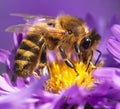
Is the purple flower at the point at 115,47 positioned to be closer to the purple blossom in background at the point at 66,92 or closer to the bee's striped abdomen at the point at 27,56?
the purple blossom in background at the point at 66,92

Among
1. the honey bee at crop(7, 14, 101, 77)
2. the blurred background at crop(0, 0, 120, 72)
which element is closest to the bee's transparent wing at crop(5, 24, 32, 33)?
the honey bee at crop(7, 14, 101, 77)

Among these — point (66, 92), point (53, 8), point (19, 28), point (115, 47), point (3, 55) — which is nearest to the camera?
point (66, 92)

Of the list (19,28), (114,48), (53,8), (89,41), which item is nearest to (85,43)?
(89,41)

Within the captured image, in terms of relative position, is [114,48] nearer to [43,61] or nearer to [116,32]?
[116,32]

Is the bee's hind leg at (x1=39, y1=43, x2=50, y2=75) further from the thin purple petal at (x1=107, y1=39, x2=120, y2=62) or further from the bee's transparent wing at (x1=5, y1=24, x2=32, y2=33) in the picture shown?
the thin purple petal at (x1=107, y1=39, x2=120, y2=62)

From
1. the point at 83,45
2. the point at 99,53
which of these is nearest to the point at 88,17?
the point at 99,53

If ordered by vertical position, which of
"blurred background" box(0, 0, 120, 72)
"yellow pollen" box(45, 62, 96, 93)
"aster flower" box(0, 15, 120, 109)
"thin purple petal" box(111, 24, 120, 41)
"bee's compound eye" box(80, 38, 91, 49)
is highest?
"thin purple petal" box(111, 24, 120, 41)

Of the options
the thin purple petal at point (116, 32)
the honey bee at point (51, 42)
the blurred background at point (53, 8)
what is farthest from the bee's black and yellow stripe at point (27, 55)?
the blurred background at point (53, 8)

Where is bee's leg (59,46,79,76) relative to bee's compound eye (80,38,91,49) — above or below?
below
